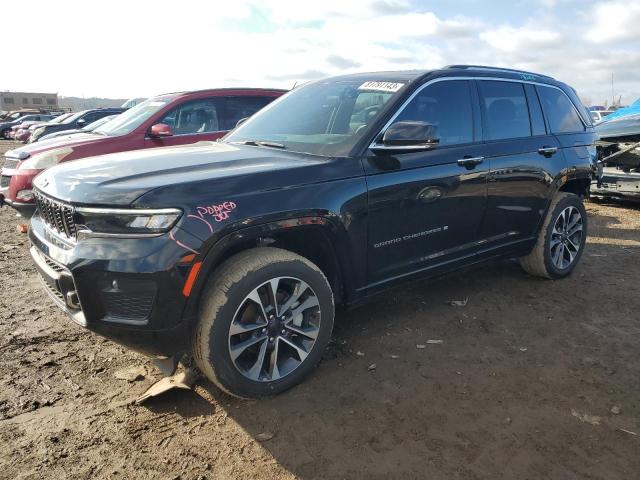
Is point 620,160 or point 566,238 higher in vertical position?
point 620,160

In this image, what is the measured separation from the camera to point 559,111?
4.88m

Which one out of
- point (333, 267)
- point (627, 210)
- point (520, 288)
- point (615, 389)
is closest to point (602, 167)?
point (627, 210)

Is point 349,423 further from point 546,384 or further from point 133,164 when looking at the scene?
point 133,164

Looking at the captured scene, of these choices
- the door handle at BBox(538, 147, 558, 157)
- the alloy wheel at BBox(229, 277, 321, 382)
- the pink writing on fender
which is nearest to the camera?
the pink writing on fender

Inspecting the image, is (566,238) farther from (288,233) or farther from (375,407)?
(288,233)

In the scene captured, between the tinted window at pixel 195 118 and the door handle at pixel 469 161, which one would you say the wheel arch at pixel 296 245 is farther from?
the tinted window at pixel 195 118

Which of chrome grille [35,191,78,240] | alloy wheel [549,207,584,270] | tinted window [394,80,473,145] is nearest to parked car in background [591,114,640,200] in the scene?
alloy wheel [549,207,584,270]

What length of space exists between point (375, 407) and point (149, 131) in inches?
201

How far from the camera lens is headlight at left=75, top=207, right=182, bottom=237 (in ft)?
8.14

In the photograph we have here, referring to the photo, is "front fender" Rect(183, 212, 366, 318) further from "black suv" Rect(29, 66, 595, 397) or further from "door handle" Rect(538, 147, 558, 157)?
"door handle" Rect(538, 147, 558, 157)

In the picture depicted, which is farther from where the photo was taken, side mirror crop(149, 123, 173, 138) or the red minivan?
side mirror crop(149, 123, 173, 138)

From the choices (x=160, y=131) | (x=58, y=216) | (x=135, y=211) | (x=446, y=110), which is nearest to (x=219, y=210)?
(x=135, y=211)

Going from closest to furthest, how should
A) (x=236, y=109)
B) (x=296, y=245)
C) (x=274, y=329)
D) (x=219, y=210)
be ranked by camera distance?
(x=219, y=210), (x=274, y=329), (x=296, y=245), (x=236, y=109)

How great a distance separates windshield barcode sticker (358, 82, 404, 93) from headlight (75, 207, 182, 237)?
6.05 feet
